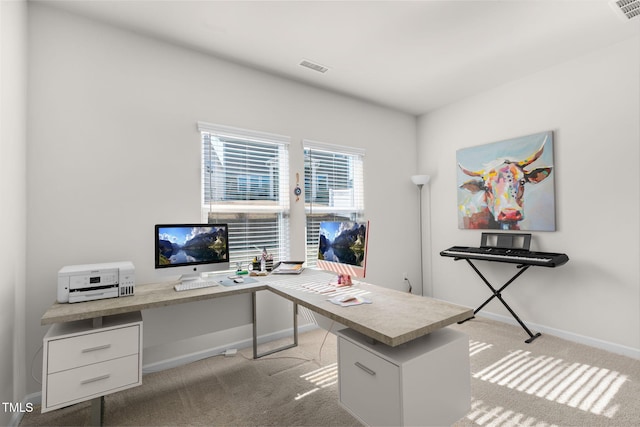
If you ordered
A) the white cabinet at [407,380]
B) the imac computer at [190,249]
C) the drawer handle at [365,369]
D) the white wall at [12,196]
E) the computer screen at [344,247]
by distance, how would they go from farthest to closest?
the imac computer at [190,249] → the computer screen at [344,247] → the white wall at [12,196] → the drawer handle at [365,369] → the white cabinet at [407,380]

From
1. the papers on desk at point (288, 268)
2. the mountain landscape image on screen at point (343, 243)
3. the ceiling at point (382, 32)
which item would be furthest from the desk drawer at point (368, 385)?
the ceiling at point (382, 32)

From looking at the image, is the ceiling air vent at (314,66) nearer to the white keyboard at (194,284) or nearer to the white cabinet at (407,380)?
the white keyboard at (194,284)

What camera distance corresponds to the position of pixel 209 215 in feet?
9.57

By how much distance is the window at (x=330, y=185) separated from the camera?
3.55 meters

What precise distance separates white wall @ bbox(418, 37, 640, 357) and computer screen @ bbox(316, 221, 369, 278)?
247 cm

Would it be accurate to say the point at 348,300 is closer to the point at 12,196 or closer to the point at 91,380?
the point at 91,380

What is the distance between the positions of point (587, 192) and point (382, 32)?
253 centimetres

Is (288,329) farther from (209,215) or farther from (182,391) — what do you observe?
(209,215)

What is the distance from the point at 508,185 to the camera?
140 inches

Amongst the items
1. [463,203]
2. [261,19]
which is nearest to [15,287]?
[261,19]

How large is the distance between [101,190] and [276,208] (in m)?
1.53

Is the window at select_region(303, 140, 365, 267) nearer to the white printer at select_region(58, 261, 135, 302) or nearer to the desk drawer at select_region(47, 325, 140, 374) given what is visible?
the white printer at select_region(58, 261, 135, 302)

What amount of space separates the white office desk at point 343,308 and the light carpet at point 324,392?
46 centimetres

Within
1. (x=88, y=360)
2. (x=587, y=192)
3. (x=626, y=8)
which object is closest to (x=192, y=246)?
(x=88, y=360)
